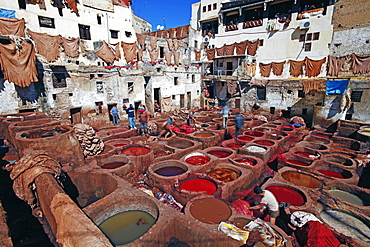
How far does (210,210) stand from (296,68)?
21.9m

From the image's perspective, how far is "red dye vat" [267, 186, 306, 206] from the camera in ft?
22.4

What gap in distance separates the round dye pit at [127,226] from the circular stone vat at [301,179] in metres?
6.07

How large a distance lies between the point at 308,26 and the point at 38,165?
26.4 meters

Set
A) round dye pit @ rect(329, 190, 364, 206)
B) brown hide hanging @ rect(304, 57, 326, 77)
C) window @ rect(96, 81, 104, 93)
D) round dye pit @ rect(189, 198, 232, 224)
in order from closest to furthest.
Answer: round dye pit @ rect(189, 198, 232, 224) → round dye pit @ rect(329, 190, 364, 206) → window @ rect(96, 81, 104, 93) → brown hide hanging @ rect(304, 57, 326, 77)

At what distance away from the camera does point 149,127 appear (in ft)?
44.1

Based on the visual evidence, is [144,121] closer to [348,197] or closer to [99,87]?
[99,87]

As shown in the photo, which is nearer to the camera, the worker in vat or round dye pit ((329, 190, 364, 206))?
the worker in vat

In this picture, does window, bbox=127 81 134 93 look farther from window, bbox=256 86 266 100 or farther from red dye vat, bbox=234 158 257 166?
window, bbox=256 86 266 100

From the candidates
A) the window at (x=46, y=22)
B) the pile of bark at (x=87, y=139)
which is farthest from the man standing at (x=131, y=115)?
the window at (x=46, y=22)

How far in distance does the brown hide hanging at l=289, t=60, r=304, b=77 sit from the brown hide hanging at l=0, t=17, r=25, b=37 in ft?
82.3

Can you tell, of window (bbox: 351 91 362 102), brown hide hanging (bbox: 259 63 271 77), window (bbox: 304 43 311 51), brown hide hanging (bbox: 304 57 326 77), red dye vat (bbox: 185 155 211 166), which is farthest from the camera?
brown hide hanging (bbox: 259 63 271 77)

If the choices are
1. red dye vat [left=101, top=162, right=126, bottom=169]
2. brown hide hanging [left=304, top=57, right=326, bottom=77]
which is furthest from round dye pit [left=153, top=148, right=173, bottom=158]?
brown hide hanging [left=304, top=57, right=326, bottom=77]

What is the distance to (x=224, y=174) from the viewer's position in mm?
8570

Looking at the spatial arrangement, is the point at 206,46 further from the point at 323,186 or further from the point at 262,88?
the point at 323,186
